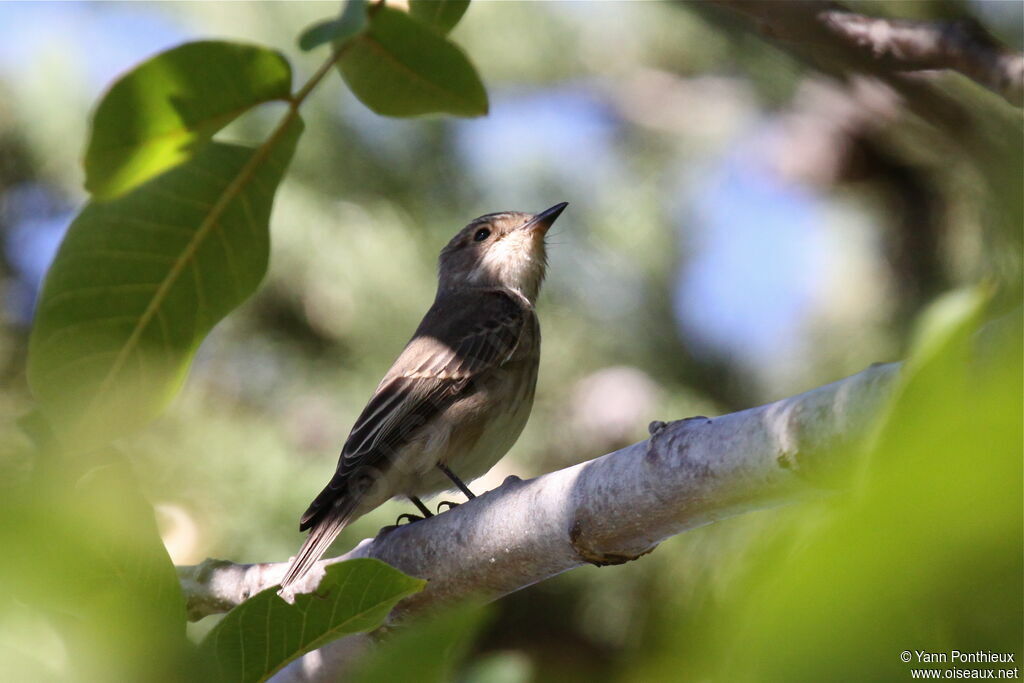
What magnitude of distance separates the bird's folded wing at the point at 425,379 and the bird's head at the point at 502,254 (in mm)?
554

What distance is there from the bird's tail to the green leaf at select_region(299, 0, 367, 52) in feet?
5.54

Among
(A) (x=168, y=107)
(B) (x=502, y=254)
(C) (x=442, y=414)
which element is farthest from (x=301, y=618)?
(B) (x=502, y=254)

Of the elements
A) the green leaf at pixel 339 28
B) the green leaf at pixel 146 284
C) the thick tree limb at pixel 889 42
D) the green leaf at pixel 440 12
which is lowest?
the green leaf at pixel 146 284

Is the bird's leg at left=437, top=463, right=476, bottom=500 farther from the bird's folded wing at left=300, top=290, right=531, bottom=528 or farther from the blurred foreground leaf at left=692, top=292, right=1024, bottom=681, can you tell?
the blurred foreground leaf at left=692, top=292, right=1024, bottom=681

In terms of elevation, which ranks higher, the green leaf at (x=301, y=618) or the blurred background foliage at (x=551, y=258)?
the green leaf at (x=301, y=618)

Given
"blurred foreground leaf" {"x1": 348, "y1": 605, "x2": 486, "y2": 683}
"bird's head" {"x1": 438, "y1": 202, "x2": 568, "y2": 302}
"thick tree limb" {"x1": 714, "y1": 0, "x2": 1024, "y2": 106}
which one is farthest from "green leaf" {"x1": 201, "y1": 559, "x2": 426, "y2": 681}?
"bird's head" {"x1": 438, "y1": 202, "x2": 568, "y2": 302}

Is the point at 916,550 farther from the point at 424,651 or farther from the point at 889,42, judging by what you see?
the point at 889,42

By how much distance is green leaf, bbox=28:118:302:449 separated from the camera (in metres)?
1.46

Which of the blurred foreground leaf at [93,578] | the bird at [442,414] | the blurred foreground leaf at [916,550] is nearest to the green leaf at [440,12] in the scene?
the blurred foreground leaf at [93,578]

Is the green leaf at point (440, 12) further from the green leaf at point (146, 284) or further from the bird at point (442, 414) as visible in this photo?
the bird at point (442, 414)

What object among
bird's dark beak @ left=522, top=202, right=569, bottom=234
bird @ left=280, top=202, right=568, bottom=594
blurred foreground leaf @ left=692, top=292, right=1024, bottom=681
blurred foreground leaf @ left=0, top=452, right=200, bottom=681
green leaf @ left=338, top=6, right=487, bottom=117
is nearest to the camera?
blurred foreground leaf @ left=692, top=292, right=1024, bottom=681

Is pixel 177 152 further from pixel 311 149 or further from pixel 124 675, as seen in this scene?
pixel 311 149

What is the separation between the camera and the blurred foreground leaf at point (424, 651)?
644 millimetres

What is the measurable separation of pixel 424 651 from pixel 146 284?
104 centimetres
